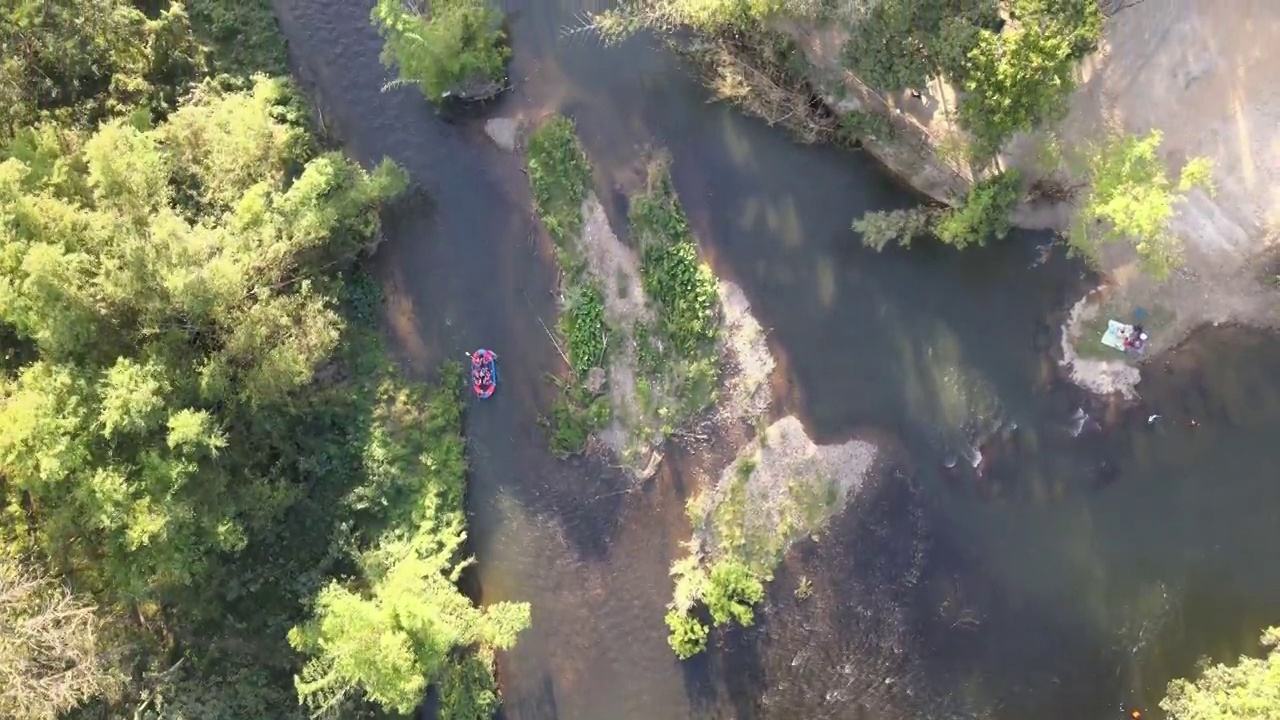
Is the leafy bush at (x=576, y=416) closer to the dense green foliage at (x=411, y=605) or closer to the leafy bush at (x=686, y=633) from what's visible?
the dense green foliage at (x=411, y=605)

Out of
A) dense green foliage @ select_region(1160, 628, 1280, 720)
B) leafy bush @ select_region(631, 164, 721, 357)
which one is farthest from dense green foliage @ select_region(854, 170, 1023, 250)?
dense green foliage @ select_region(1160, 628, 1280, 720)

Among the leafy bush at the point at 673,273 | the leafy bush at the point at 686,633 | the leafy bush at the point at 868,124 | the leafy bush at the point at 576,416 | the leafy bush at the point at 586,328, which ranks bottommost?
the leafy bush at the point at 686,633

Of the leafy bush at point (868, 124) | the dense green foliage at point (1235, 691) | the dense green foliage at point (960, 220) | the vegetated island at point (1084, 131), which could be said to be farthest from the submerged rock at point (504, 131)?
the dense green foliage at point (1235, 691)

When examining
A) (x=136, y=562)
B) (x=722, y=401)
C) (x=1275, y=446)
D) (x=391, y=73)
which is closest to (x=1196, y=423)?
(x=1275, y=446)

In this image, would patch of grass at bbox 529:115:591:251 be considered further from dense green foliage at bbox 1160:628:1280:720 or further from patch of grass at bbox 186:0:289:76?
dense green foliage at bbox 1160:628:1280:720

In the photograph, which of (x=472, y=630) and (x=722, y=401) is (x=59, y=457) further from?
(x=722, y=401)

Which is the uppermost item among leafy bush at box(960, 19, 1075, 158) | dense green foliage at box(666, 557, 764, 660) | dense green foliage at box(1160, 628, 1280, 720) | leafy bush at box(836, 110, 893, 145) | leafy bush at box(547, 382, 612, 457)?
leafy bush at box(960, 19, 1075, 158)

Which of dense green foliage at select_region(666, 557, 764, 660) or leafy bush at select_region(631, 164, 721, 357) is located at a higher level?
leafy bush at select_region(631, 164, 721, 357)
